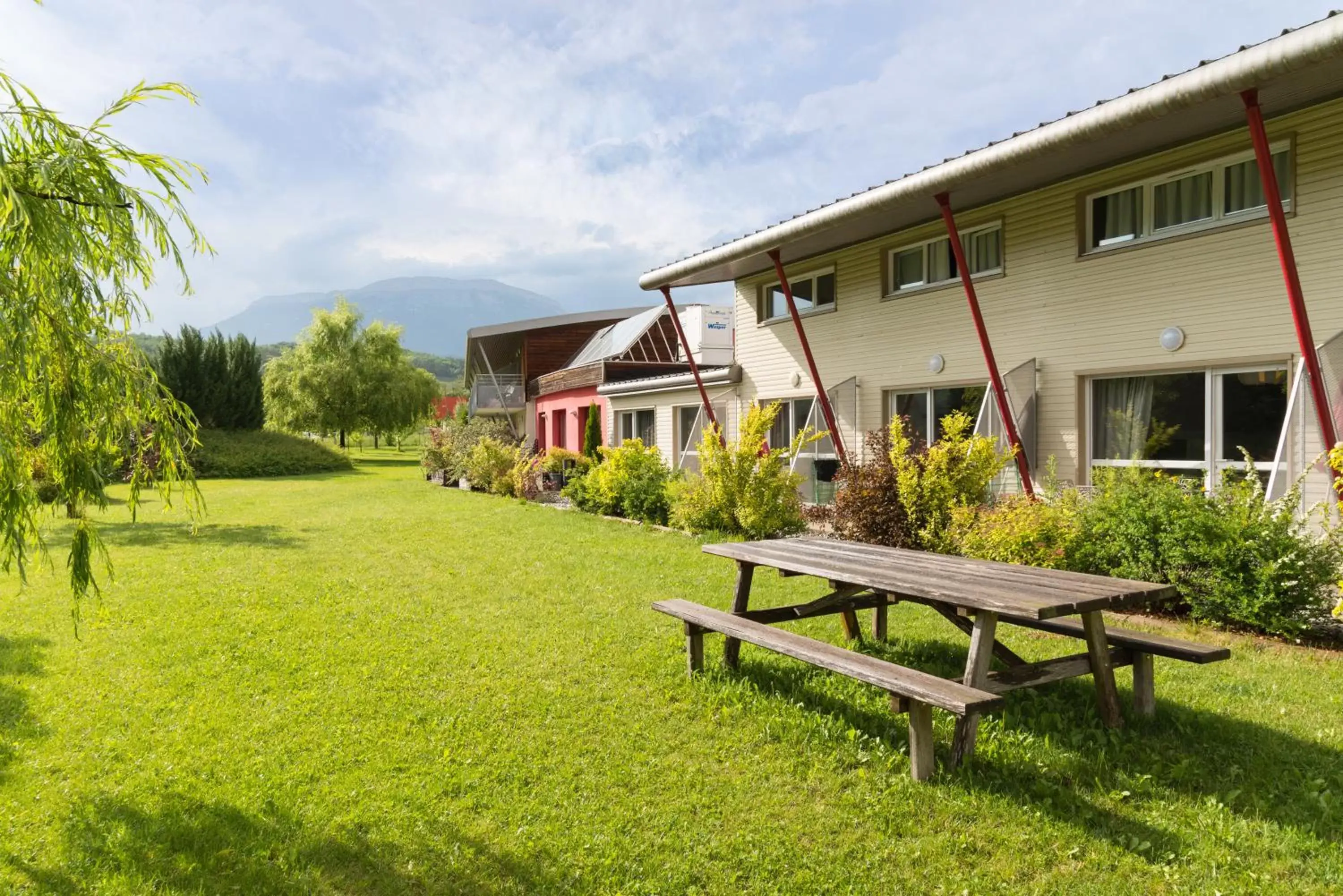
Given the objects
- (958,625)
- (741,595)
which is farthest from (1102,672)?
(741,595)

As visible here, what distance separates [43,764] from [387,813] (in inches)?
81.6

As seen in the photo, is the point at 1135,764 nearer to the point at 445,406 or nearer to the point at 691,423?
the point at 691,423

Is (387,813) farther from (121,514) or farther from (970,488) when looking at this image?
(121,514)

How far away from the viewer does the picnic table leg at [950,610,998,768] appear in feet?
12.4

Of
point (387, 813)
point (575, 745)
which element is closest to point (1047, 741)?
point (575, 745)

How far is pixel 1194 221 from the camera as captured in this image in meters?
8.88

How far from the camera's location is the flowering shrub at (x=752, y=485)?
37.5 ft

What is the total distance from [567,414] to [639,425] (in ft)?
19.0

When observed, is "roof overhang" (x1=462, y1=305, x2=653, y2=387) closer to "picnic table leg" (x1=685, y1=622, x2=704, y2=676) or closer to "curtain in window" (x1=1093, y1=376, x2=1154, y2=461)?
"curtain in window" (x1=1093, y1=376, x2=1154, y2=461)

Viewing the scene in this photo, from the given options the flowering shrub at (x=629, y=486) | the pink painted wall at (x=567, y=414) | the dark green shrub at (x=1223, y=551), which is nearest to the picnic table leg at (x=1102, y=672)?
the dark green shrub at (x=1223, y=551)

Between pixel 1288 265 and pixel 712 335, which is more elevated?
pixel 712 335

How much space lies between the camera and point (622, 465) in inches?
590

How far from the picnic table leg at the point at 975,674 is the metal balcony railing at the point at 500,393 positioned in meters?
27.3

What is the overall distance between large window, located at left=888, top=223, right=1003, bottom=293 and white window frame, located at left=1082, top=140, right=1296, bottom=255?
1.31 meters
